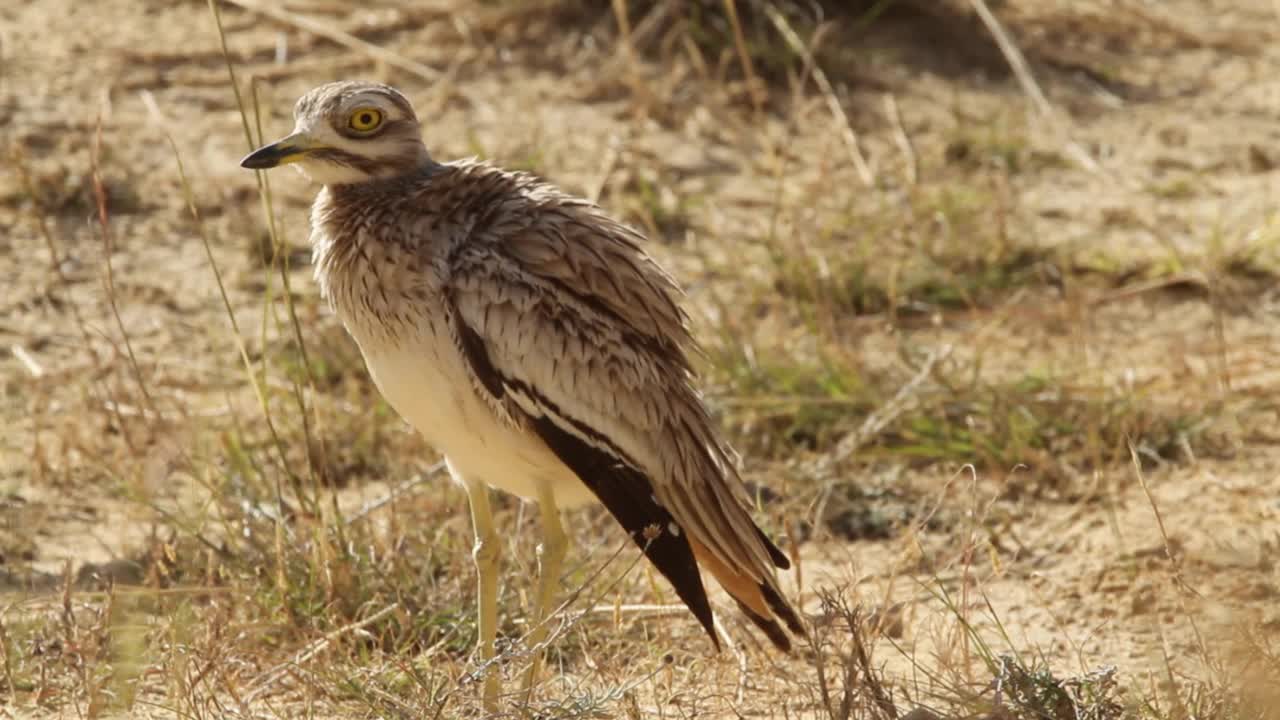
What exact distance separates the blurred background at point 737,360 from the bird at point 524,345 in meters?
0.19

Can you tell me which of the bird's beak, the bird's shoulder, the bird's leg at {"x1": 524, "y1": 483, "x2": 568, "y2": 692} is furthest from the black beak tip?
the bird's leg at {"x1": 524, "y1": 483, "x2": 568, "y2": 692}

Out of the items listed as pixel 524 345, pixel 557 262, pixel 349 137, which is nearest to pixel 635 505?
pixel 524 345

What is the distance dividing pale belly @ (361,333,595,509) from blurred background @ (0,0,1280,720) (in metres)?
0.30

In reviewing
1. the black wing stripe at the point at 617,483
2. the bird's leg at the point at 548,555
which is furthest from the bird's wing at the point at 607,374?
the bird's leg at the point at 548,555

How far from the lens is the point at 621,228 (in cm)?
365

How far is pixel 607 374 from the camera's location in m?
3.49

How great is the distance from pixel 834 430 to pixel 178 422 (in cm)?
180

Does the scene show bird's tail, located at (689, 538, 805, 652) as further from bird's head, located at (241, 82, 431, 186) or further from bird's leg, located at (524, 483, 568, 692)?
bird's head, located at (241, 82, 431, 186)

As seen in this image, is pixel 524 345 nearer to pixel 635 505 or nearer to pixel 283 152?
pixel 635 505

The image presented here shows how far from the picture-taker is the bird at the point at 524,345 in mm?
3393

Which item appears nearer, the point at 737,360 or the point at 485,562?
the point at 485,562

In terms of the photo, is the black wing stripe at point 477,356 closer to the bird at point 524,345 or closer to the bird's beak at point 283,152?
the bird at point 524,345

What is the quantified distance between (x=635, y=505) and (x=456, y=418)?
40cm

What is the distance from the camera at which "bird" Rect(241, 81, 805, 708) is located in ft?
11.1
